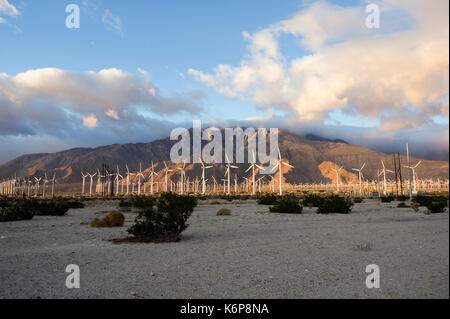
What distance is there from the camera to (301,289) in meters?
6.22

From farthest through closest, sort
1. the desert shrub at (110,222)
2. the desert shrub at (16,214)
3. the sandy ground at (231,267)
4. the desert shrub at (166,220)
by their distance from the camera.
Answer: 1. the desert shrub at (16,214)
2. the desert shrub at (110,222)
3. the desert shrub at (166,220)
4. the sandy ground at (231,267)

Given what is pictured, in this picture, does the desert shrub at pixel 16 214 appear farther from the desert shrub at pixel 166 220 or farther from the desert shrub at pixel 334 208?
the desert shrub at pixel 334 208

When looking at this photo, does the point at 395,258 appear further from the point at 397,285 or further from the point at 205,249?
the point at 205,249

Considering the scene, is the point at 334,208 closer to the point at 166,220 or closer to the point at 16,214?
the point at 166,220

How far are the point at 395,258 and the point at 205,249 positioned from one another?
5612 mm

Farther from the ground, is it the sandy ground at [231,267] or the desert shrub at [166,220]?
the desert shrub at [166,220]

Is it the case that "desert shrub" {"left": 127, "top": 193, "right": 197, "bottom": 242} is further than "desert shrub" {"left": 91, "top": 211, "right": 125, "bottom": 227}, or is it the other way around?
"desert shrub" {"left": 91, "top": 211, "right": 125, "bottom": 227}

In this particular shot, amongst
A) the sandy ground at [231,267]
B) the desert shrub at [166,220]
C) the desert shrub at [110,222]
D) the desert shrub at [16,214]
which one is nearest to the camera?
the sandy ground at [231,267]

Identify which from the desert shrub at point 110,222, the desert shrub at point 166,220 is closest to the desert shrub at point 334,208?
the desert shrub at point 110,222

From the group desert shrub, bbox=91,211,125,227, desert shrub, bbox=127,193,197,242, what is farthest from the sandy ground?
desert shrub, bbox=91,211,125,227

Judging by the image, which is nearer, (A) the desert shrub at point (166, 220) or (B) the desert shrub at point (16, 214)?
A: (A) the desert shrub at point (166, 220)

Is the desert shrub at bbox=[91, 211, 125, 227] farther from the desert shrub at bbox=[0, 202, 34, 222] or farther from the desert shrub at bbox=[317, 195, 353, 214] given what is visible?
the desert shrub at bbox=[317, 195, 353, 214]

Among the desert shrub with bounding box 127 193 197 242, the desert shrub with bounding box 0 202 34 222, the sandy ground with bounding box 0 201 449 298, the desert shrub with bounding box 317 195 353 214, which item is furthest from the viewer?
the desert shrub with bounding box 317 195 353 214
